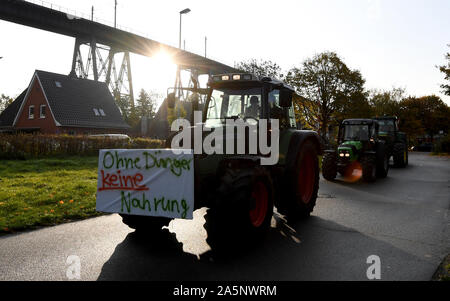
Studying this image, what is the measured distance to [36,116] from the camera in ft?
107

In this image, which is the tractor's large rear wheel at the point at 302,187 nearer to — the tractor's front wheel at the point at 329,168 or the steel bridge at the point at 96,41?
the tractor's front wheel at the point at 329,168

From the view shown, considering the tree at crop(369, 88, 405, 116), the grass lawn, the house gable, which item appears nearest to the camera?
the grass lawn

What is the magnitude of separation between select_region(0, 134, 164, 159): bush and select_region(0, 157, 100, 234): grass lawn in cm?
209

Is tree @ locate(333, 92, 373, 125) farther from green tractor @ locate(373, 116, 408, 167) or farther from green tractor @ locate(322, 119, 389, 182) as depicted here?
green tractor @ locate(322, 119, 389, 182)

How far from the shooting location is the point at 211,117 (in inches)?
238

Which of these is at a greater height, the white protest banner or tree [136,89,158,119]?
tree [136,89,158,119]

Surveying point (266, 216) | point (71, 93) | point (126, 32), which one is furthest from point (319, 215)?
point (126, 32)

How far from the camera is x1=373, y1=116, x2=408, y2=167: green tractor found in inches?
713

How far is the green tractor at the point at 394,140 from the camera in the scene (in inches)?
713

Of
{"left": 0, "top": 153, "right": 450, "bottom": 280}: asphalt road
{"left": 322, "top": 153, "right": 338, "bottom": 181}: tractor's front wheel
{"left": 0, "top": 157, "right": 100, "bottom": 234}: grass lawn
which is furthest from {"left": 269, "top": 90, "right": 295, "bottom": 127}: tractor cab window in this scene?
{"left": 322, "top": 153, "right": 338, "bottom": 181}: tractor's front wheel

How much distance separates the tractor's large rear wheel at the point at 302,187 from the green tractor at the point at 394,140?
11.8m

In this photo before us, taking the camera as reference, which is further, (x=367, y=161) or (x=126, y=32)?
(x=126, y=32)

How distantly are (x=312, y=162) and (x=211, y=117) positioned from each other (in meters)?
2.65
